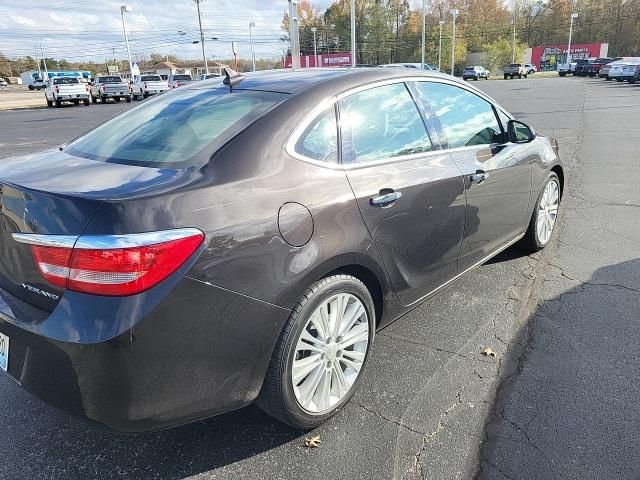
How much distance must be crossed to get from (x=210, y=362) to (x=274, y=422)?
0.78m

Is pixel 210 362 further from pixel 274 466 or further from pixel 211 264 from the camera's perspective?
pixel 274 466

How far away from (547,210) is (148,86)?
3431cm

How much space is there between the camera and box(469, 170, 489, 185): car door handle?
338cm

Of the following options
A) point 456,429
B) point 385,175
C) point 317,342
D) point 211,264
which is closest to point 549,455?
point 456,429

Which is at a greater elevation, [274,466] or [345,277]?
[345,277]

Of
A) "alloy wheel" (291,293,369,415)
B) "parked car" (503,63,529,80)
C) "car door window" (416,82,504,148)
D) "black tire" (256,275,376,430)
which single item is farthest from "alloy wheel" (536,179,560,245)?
"parked car" (503,63,529,80)

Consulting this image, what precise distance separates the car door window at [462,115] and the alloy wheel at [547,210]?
3.47 ft

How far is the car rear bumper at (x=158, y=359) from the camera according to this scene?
1.89 m

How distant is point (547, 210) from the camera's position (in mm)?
4805

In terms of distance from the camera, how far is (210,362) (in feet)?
6.82

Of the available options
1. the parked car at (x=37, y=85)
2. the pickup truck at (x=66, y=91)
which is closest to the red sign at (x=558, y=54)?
the pickup truck at (x=66, y=91)

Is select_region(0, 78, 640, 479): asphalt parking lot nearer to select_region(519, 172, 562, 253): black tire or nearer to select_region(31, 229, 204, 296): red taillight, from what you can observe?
select_region(519, 172, 562, 253): black tire

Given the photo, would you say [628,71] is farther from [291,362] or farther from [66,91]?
[291,362]

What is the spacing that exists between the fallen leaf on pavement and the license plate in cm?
138
